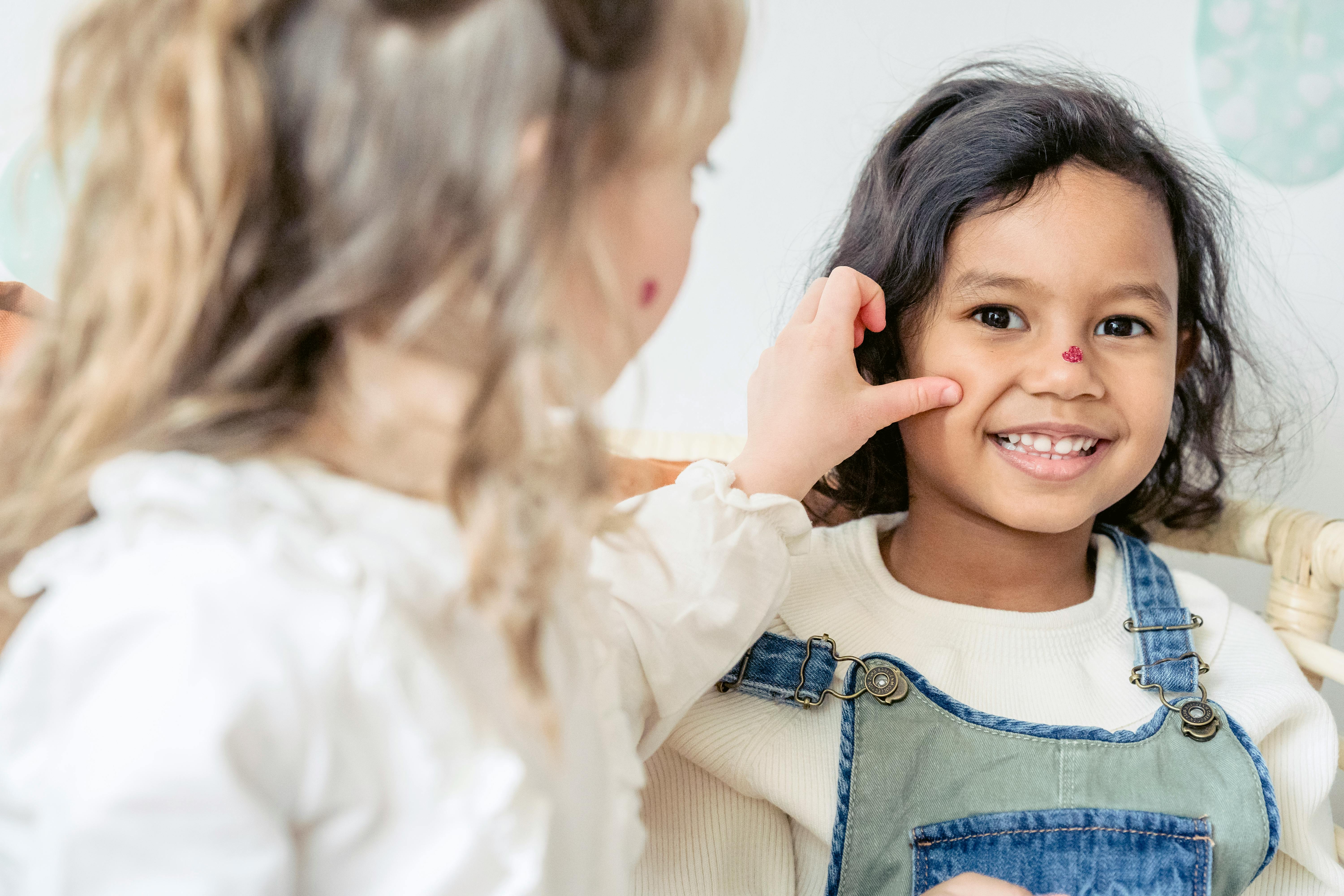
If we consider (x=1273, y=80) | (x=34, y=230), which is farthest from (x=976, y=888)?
(x=34, y=230)

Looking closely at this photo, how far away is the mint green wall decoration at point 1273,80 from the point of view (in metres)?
1.08

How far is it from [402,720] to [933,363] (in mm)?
514

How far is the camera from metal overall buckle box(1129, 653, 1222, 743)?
0.71 metres

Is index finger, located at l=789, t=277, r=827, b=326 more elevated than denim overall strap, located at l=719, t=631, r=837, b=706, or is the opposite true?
index finger, located at l=789, t=277, r=827, b=326

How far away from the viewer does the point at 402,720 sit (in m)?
0.38

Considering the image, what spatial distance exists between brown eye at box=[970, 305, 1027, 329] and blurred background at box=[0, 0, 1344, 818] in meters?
0.28

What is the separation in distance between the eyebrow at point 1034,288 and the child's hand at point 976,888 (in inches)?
14.8

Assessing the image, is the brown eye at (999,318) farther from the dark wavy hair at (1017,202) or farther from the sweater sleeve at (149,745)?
the sweater sleeve at (149,745)

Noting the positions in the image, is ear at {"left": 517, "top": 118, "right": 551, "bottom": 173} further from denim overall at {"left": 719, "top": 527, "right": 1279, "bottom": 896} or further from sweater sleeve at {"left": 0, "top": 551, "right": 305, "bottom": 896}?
denim overall at {"left": 719, "top": 527, "right": 1279, "bottom": 896}

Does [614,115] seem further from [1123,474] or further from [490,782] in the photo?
[1123,474]

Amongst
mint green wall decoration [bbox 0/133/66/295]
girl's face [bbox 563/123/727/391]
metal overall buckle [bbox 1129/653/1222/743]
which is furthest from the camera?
mint green wall decoration [bbox 0/133/66/295]

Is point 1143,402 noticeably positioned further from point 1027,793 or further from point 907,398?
point 1027,793

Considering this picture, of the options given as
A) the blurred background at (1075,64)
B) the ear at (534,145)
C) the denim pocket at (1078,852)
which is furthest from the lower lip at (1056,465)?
the ear at (534,145)

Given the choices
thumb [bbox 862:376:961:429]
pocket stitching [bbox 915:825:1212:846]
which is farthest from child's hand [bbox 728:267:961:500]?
pocket stitching [bbox 915:825:1212:846]
